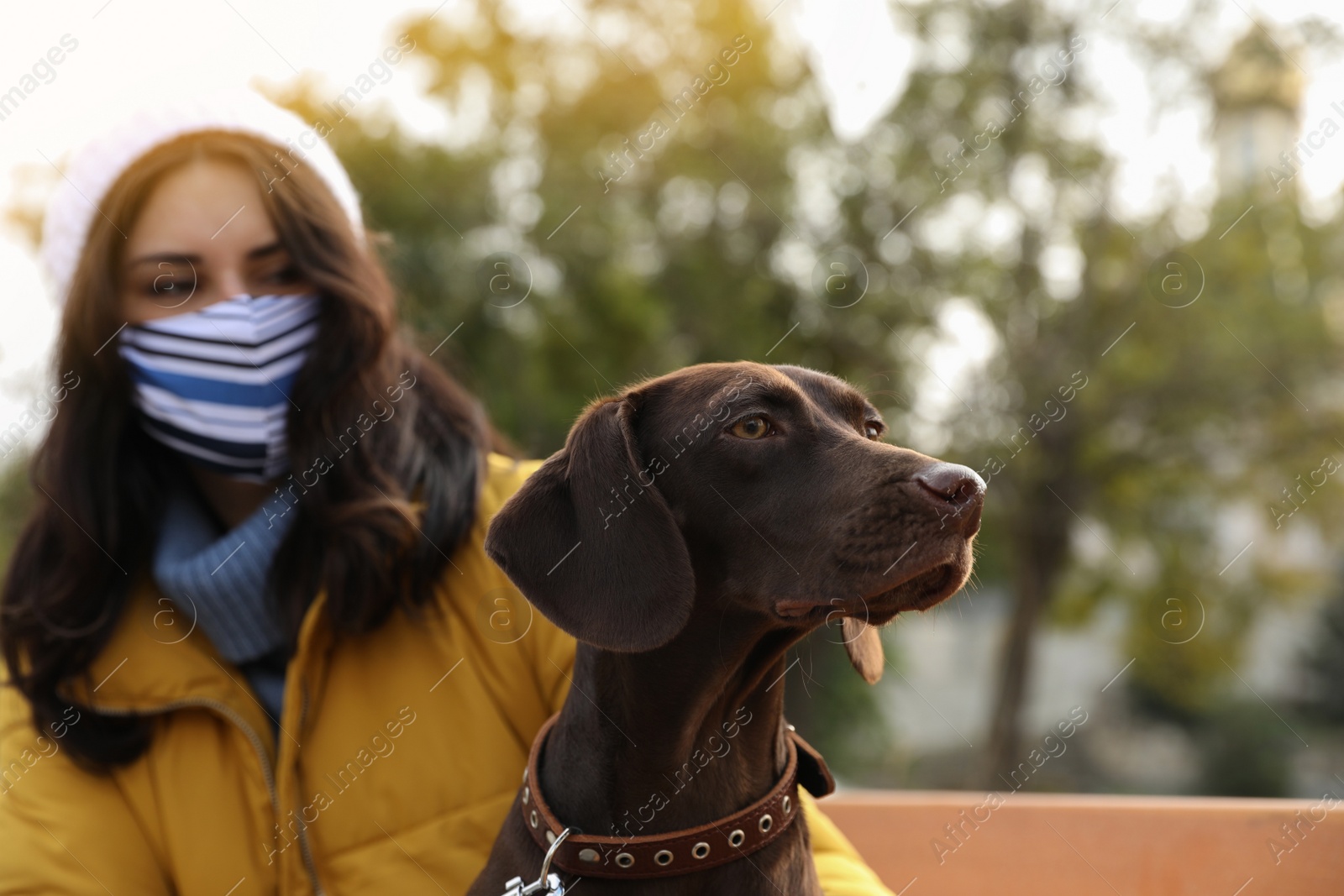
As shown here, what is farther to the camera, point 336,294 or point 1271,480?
point 1271,480

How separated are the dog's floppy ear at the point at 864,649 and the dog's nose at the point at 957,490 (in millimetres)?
409

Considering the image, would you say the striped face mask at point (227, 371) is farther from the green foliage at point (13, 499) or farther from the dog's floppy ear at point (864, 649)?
the dog's floppy ear at point (864, 649)

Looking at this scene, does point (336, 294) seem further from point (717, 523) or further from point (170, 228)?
point (717, 523)

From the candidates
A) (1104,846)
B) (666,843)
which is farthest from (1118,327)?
(666,843)

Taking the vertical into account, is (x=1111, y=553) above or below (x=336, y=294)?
below

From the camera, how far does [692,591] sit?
1.88 meters

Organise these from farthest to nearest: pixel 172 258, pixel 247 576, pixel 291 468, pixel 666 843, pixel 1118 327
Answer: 1. pixel 1118 327
2. pixel 291 468
3. pixel 172 258
4. pixel 247 576
5. pixel 666 843

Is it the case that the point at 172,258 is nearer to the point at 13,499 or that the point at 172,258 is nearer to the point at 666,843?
the point at 13,499

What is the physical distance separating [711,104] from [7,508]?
8.21m

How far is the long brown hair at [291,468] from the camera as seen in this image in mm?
2588

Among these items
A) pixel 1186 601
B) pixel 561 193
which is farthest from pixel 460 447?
pixel 1186 601

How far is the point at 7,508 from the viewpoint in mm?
4105

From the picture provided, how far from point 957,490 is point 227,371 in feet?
6.24

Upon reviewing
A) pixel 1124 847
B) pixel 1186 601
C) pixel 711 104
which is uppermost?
pixel 711 104
